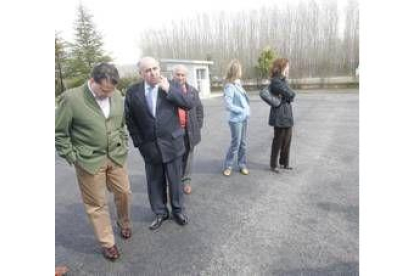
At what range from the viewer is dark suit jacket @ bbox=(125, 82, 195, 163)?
9.31ft

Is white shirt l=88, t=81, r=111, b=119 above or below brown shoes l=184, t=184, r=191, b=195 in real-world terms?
above

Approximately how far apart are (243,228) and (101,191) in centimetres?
140

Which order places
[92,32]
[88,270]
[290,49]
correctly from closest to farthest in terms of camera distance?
[88,270], [92,32], [290,49]

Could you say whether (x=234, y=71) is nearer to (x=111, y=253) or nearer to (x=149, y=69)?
(x=149, y=69)

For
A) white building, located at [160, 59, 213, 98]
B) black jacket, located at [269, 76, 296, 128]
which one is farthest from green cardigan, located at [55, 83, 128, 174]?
white building, located at [160, 59, 213, 98]

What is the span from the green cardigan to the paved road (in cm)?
90

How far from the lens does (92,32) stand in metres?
29.5

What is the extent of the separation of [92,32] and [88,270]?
1210 inches

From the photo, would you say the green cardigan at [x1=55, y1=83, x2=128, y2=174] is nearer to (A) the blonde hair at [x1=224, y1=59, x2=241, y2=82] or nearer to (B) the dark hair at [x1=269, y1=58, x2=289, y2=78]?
(A) the blonde hair at [x1=224, y1=59, x2=241, y2=82]

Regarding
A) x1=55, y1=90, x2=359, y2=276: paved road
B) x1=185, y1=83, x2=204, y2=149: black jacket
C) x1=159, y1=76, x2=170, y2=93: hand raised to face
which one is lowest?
x1=55, y1=90, x2=359, y2=276: paved road

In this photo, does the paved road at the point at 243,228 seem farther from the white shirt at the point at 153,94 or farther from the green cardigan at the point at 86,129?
the white shirt at the point at 153,94

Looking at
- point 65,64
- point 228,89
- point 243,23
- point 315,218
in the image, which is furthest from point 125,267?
point 243,23

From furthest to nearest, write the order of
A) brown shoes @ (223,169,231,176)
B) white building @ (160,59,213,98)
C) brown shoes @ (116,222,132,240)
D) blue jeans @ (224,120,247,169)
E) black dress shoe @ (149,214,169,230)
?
white building @ (160,59,213,98), brown shoes @ (223,169,231,176), blue jeans @ (224,120,247,169), black dress shoe @ (149,214,169,230), brown shoes @ (116,222,132,240)

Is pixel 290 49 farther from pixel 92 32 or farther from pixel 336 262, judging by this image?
pixel 336 262
